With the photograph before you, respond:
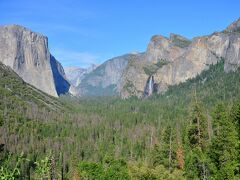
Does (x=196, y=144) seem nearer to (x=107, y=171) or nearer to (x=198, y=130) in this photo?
(x=198, y=130)

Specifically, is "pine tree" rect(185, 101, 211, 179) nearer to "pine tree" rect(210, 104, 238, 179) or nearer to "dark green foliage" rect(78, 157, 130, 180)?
"pine tree" rect(210, 104, 238, 179)

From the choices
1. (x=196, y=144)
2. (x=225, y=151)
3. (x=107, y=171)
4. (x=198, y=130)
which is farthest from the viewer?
(x=107, y=171)

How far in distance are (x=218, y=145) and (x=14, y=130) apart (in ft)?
511

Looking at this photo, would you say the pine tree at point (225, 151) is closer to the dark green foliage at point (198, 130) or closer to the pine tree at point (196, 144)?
the pine tree at point (196, 144)

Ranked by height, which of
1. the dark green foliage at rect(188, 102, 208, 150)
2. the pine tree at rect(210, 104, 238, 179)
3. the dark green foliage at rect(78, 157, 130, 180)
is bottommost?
the dark green foliage at rect(78, 157, 130, 180)

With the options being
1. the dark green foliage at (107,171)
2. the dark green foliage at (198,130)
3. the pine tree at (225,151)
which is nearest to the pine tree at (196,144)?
the dark green foliage at (198,130)

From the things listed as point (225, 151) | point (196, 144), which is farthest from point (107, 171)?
point (225, 151)

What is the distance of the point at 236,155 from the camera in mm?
55469

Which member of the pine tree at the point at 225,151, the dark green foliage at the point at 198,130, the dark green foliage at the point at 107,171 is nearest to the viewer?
the pine tree at the point at 225,151

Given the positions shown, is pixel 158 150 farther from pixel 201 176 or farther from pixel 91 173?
pixel 201 176

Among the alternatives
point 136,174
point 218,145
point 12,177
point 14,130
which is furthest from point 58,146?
point 12,177

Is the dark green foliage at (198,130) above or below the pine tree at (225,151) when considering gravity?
above

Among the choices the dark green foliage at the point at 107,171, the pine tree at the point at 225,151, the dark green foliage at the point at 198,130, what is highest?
the dark green foliage at the point at 198,130

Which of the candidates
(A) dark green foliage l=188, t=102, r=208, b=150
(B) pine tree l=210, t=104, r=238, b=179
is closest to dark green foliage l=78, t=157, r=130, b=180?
(A) dark green foliage l=188, t=102, r=208, b=150
